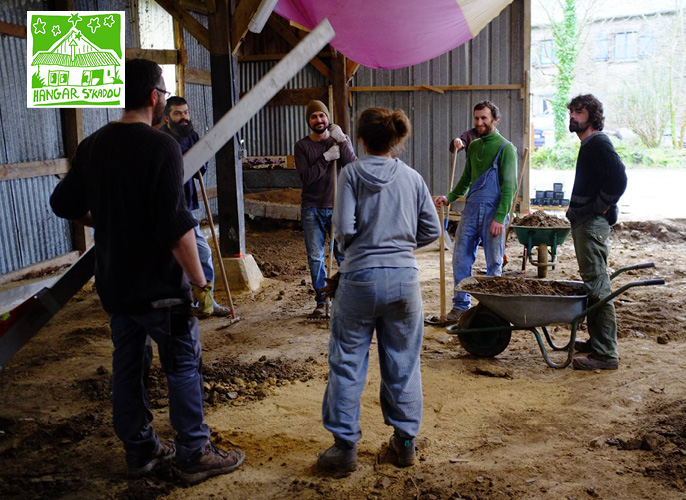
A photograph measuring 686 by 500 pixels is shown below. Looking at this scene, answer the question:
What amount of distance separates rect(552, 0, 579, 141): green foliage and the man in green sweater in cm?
1671

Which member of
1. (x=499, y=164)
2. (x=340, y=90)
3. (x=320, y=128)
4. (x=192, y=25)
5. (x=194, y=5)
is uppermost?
(x=194, y=5)

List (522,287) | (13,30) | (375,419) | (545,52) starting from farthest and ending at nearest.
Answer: (545,52) → (13,30) → (522,287) → (375,419)

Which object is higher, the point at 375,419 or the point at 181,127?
the point at 181,127

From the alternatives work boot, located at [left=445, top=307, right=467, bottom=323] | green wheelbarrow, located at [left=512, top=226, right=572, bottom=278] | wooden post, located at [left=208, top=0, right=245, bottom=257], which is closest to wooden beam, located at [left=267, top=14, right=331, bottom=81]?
wooden post, located at [left=208, top=0, right=245, bottom=257]

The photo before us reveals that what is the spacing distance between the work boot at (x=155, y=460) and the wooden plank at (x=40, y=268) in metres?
4.10

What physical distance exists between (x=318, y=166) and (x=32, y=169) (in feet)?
10.5

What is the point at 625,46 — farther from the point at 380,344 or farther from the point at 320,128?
the point at 380,344

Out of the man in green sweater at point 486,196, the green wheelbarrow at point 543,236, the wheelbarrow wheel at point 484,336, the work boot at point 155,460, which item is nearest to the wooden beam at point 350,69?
the green wheelbarrow at point 543,236

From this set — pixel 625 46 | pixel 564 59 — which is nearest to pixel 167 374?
pixel 564 59

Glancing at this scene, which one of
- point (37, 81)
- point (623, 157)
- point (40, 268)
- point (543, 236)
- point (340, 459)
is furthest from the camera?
point (623, 157)

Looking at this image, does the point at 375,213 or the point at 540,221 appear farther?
the point at 540,221

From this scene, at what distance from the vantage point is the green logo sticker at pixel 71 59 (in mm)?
6738

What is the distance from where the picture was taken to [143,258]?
2836 millimetres

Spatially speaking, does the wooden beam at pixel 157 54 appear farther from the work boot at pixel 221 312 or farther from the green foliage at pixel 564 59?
the green foliage at pixel 564 59
